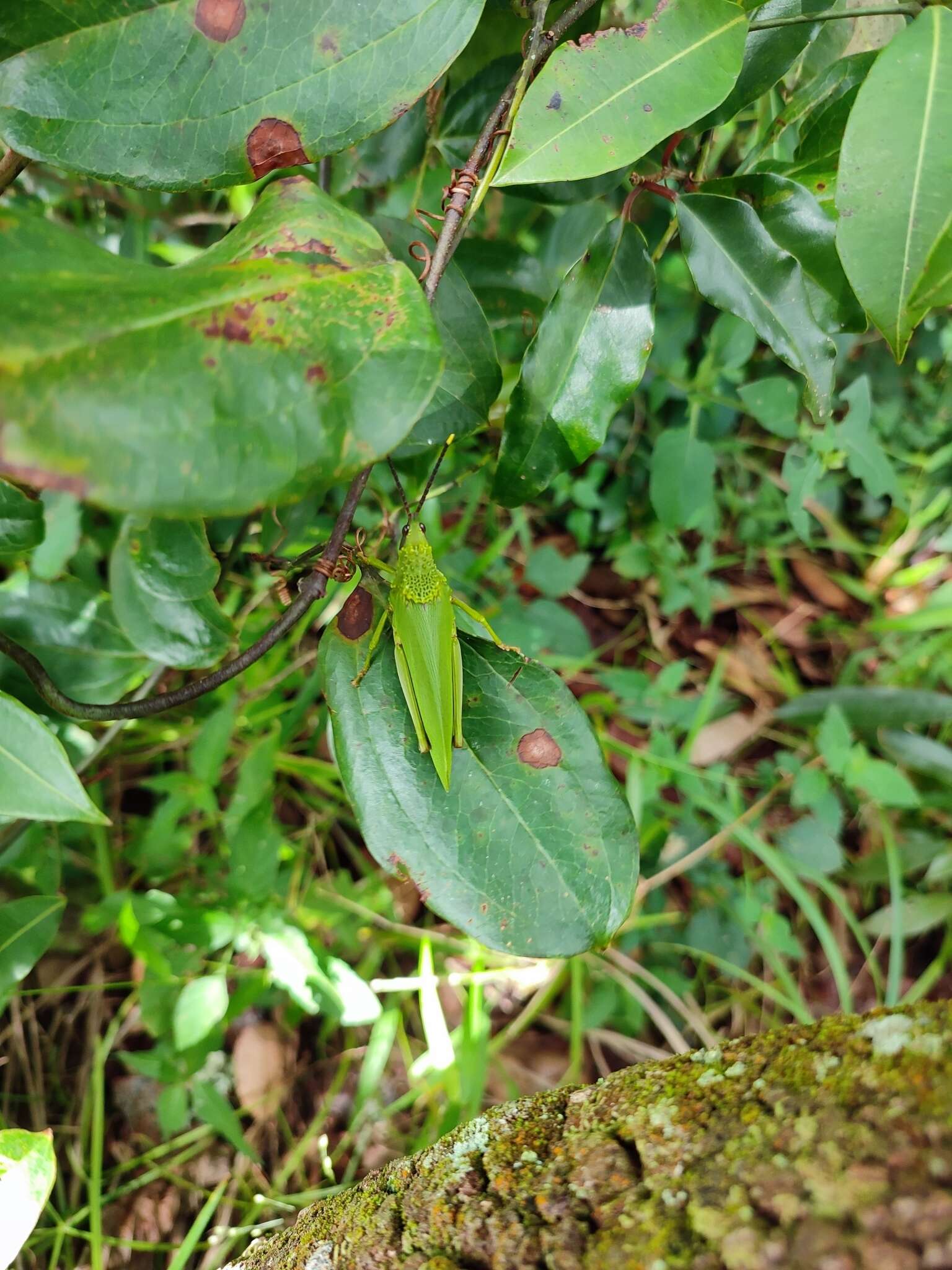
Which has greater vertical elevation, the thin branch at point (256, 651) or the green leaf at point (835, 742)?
the thin branch at point (256, 651)

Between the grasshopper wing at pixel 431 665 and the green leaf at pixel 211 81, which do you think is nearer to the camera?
the green leaf at pixel 211 81

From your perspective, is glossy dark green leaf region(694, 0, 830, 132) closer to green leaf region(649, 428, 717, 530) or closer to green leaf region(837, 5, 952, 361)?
green leaf region(837, 5, 952, 361)

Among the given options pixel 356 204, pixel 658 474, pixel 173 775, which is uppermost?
pixel 356 204

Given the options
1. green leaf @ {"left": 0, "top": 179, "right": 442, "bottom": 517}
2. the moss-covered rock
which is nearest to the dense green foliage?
green leaf @ {"left": 0, "top": 179, "right": 442, "bottom": 517}

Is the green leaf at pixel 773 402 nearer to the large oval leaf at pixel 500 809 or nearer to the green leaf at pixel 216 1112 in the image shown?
the large oval leaf at pixel 500 809

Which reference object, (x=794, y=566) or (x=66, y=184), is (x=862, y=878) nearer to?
(x=794, y=566)

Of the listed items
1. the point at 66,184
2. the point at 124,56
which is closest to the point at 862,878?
the point at 124,56

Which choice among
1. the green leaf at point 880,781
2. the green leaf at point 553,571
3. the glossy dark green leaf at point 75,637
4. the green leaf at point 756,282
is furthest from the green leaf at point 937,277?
the green leaf at point 880,781
